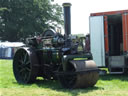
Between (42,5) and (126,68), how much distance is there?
31477 millimetres

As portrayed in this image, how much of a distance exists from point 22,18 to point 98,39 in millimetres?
29234

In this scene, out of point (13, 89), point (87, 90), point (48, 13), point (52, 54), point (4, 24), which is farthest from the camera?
point (48, 13)

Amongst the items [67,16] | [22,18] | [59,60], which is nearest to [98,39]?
[59,60]

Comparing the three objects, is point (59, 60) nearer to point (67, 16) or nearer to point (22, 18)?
point (67, 16)

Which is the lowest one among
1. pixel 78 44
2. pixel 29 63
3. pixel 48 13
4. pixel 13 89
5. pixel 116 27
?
pixel 13 89

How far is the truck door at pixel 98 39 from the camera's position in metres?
10.1

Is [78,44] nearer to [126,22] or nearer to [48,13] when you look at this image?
[126,22]

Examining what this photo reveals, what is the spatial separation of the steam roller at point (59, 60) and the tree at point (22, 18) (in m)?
28.5

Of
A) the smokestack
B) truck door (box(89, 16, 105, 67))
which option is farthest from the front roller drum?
truck door (box(89, 16, 105, 67))

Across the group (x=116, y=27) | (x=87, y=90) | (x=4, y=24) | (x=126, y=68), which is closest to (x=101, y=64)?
(x=126, y=68)

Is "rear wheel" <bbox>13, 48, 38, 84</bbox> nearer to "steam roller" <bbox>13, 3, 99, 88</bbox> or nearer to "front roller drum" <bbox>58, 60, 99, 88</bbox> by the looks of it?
"steam roller" <bbox>13, 3, 99, 88</bbox>

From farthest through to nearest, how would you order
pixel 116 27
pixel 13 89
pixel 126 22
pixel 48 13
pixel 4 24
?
pixel 48 13
pixel 4 24
pixel 116 27
pixel 126 22
pixel 13 89

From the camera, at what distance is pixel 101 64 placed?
33.0 feet

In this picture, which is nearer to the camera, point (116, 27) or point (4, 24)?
point (116, 27)
